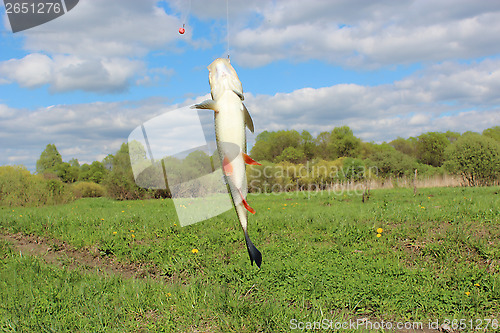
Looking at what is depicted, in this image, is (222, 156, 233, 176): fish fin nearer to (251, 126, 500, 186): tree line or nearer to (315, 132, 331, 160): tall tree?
(251, 126, 500, 186): tree line

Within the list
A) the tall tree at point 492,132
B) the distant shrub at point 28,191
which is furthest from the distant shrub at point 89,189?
the tall tree at point 492,132

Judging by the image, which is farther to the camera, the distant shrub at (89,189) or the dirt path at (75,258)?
the distant shrub at (89,189)

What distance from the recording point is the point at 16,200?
14.6 metres

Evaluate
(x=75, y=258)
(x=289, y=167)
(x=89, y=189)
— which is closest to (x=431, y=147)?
(x=289, y=167)

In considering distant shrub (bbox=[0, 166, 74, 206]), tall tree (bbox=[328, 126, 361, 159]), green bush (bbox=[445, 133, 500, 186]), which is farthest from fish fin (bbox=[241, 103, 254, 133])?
tall tree (bbox=[328, 126, 361, 159])

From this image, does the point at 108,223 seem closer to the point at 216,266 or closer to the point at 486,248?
the point at 216,266

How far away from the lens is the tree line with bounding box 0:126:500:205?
53.5ft

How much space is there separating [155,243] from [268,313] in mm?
3628

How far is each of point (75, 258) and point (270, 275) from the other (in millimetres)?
3771

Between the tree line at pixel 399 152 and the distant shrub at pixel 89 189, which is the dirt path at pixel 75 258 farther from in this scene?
the tree line at pixel 399 152

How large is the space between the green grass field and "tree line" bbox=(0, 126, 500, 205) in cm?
257

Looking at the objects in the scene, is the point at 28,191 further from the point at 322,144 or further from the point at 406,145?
the point at 406,145

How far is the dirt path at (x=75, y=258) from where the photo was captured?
19.3ft

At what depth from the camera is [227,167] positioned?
197 centimetres
